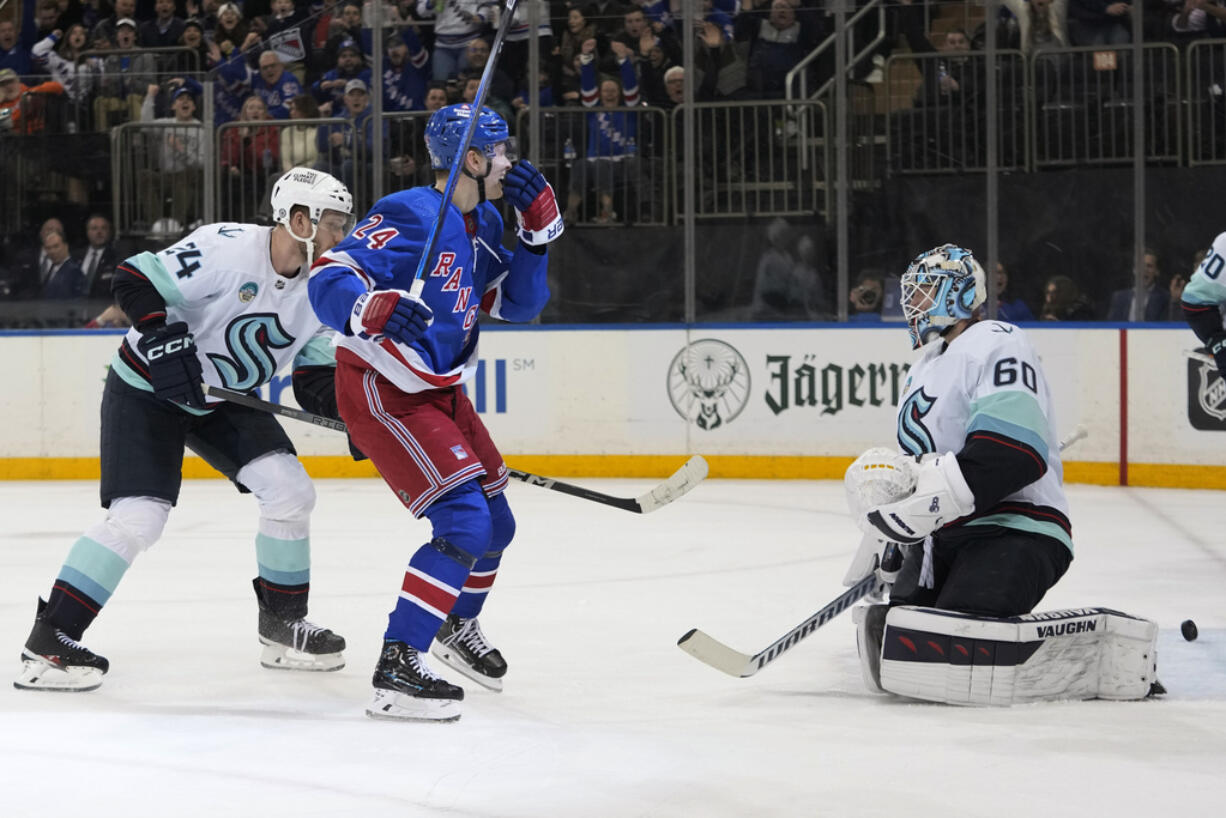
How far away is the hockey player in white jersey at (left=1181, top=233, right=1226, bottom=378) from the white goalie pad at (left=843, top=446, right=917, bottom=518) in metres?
2.09

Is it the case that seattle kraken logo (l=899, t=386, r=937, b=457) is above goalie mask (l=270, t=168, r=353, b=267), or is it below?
below

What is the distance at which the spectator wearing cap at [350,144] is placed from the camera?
8602 millimetres

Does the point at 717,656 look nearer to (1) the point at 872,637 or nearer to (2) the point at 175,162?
(1) the point at 872,637

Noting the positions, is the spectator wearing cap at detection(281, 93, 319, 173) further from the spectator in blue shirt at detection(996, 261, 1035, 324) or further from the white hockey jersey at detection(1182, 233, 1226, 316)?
the white hockey jersey at detection(1182, 233, 1226, 316)

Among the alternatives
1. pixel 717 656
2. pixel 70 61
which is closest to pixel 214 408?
pixel 717 656

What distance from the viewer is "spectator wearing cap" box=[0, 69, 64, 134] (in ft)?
28.3

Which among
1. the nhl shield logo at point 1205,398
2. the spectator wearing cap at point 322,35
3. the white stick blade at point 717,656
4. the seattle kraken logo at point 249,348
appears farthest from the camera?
the spectator wearing cap at point 322,35

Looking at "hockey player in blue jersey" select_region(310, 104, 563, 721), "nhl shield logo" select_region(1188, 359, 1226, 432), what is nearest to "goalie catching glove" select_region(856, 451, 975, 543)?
"hockey player in blue jersey" select_region(310, 104, 563, 721)

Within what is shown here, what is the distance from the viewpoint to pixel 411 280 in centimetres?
338

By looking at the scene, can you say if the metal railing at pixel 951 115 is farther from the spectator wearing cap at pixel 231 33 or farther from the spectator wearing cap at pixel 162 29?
the spectator wearing cap at pixel 162 29

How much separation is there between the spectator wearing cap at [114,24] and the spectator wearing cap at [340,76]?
161 centimetres

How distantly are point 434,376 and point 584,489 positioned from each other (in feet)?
2.33

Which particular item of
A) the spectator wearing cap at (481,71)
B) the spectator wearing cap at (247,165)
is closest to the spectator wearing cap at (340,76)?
the spectator wearing cap at (247,165)

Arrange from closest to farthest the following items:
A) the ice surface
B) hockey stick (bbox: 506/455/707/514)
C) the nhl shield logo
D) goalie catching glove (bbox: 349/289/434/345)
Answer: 1. the ice surface
2. goalie catching glove (bbox: 349/289/434/345)
3. hockey stick (bbox: 506/455/707/514)
4. the nhl shield logo
